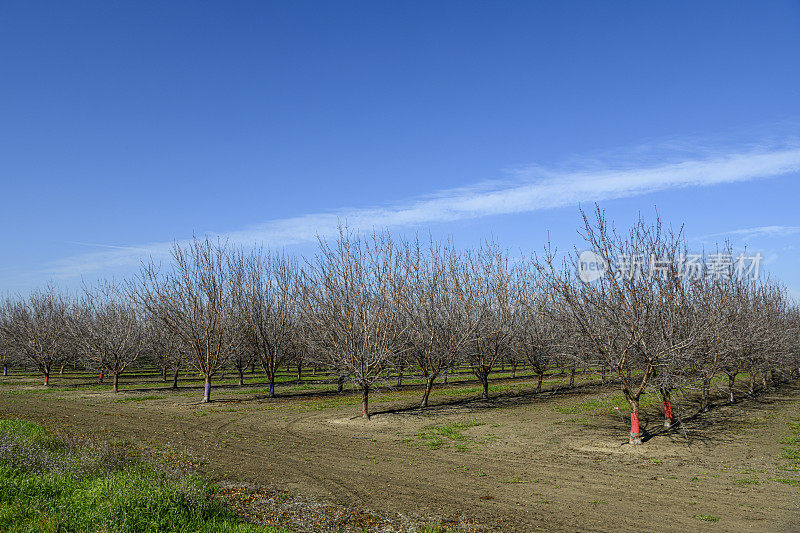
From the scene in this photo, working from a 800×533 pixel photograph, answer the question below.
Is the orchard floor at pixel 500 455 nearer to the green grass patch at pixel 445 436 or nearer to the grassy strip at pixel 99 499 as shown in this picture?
the green grass patch at pixel 445 436

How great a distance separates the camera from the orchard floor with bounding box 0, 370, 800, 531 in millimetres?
8953

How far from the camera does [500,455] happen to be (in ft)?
44.2

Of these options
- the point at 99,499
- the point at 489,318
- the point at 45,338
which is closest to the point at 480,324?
the point at 489,318

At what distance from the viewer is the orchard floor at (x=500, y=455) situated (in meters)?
8.95

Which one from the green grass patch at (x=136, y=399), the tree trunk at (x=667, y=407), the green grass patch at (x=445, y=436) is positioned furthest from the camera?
the green grass patch at (x=136, y=399)

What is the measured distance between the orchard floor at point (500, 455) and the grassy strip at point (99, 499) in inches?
79.6

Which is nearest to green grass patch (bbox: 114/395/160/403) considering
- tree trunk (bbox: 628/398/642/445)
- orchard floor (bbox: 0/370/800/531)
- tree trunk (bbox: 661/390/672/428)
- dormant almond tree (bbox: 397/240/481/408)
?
orchard floor (bbox: 0/370/800/531)

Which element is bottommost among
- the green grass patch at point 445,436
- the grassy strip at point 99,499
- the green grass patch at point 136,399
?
the green grass patch at point 445,436

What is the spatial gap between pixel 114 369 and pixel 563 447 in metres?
30.4

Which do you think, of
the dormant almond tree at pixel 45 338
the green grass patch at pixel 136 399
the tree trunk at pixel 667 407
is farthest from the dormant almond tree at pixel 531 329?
the dormant almond tree at pixel 45 338

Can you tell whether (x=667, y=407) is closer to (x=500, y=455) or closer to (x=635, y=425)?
(x=635, y=425)

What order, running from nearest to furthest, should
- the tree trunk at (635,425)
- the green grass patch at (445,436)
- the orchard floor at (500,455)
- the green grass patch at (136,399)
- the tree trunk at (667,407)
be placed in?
the orchard floor at (500,455)
the tree trunk at (635,425)
the green grass patch at (445,436)
the tree trunk at (667,407)
the green grass patch at (136,399)

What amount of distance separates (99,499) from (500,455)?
910 centimetres

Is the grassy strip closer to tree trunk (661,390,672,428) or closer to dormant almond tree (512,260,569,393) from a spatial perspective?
tree trunk (661,390,672,428)
